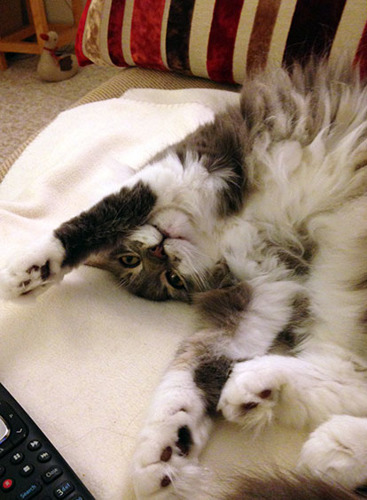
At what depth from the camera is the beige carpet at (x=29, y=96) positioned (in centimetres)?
253

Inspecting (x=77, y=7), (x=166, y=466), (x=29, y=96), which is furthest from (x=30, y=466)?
(x=77, y=7)

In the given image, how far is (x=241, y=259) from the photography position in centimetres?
108

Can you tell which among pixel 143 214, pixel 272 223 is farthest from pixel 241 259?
pixel 143 214

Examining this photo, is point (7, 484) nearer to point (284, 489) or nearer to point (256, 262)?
point (284, 489)

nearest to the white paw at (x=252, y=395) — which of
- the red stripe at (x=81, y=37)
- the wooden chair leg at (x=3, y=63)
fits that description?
the red stripe at (x=81, y=37)

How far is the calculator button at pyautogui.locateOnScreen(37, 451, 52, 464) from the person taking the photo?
64 cm

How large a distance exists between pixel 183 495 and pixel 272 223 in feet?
2.06

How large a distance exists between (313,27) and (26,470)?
4.19 ft

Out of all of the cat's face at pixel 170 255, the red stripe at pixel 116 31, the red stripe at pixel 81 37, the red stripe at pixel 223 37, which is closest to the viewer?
the cat's face at pixel 170 255

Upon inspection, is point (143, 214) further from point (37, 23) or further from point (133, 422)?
point (37, 23)

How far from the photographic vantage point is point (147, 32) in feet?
4.90

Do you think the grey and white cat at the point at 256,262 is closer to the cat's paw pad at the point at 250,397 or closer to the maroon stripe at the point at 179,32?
the cat's paw pad at the point at 250,397

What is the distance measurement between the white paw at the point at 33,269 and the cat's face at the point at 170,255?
140 mm

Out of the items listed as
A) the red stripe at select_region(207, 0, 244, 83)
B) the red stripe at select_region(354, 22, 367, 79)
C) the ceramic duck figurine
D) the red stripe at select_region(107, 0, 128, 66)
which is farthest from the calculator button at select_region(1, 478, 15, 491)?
the ceramic duck figurine
